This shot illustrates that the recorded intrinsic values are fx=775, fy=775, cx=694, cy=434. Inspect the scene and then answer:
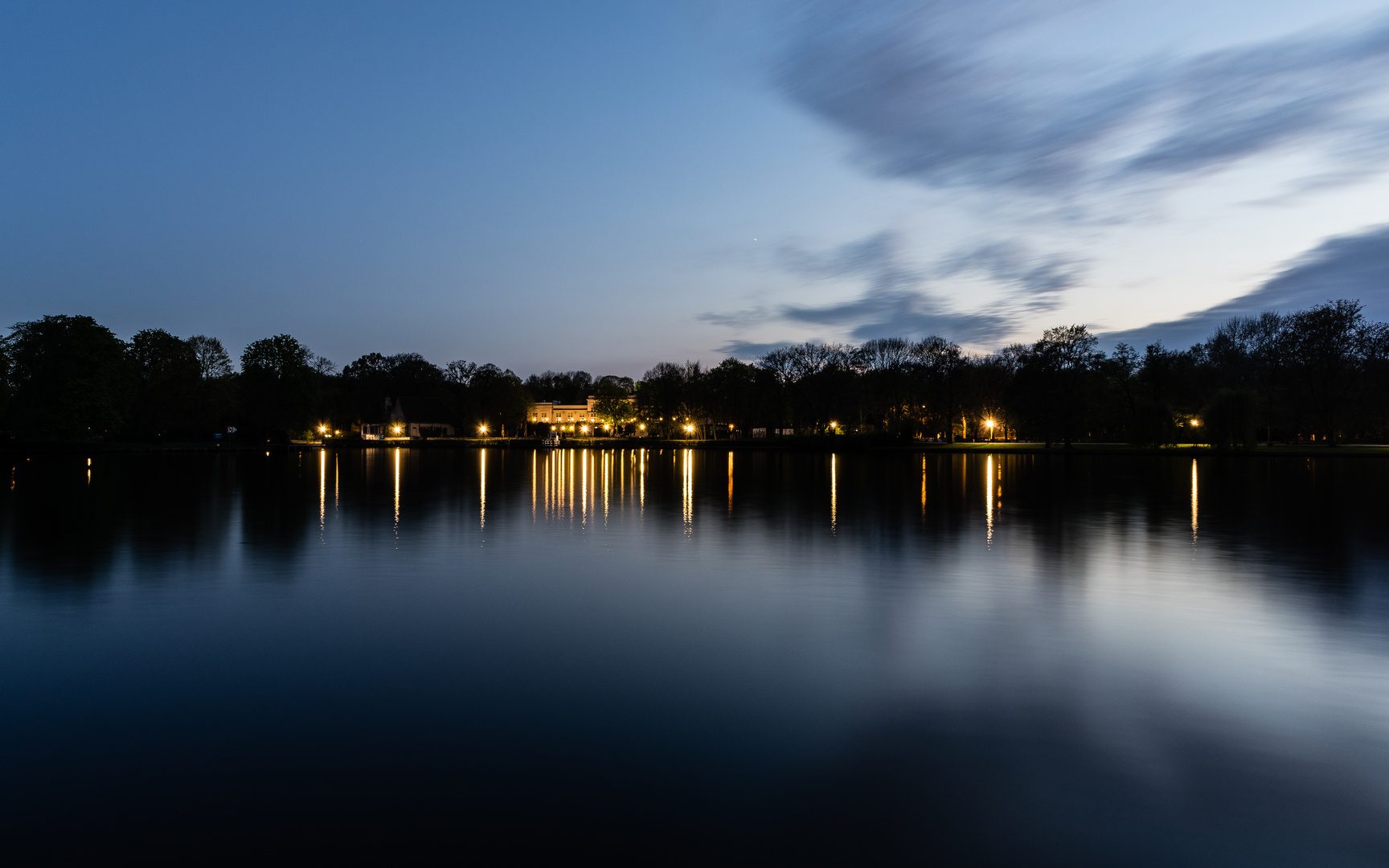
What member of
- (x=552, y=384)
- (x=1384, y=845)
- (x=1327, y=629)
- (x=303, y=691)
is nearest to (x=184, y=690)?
(x=303, y=691)

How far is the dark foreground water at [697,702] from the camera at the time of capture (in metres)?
4.41

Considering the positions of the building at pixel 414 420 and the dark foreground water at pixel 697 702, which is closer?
the dark foreground water at pixel 697 702

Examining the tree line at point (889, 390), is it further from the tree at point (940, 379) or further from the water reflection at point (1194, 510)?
the water reflection at point (1194, 510)

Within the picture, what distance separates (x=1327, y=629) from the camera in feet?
29.6

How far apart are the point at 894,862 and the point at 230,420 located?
4019 inches

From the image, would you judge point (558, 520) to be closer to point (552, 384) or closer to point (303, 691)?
point (303, 691)

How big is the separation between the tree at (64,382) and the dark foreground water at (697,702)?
67017 mm

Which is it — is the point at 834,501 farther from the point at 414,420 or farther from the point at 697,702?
the point at 414,420

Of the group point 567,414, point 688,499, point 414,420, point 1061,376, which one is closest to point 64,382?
point 414,420

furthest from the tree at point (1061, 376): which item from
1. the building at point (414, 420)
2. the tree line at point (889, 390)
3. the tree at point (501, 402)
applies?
the building at point (414, 420)

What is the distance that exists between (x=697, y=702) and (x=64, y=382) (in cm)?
8443

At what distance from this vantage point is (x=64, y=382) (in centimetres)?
6912

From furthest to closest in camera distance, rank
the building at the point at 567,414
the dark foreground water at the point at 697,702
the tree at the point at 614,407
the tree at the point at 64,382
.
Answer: the building at the point at 567,414 → the tree at the point at 614,407 → the tree at the point at 64,382 → the dark foreground water at the point at 697,702

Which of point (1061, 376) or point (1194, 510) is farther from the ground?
point (1061, 376)
